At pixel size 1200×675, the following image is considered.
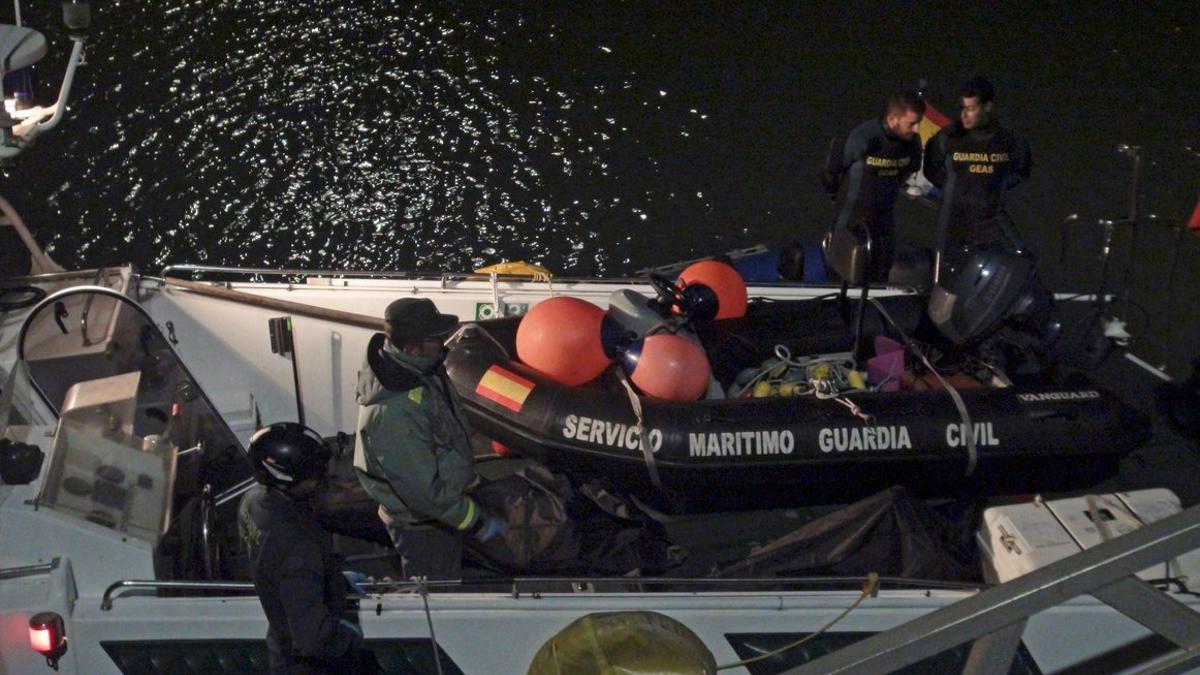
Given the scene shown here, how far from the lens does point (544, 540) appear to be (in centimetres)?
347

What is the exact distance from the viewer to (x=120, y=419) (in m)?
3.34

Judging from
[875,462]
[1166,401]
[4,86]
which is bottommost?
[1166,401]

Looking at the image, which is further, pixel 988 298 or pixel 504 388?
pixel 988 298

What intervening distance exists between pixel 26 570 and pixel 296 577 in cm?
80

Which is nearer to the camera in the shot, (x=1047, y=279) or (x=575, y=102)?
(x=1047, y=279)

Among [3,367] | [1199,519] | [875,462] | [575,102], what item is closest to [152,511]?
[3,367]

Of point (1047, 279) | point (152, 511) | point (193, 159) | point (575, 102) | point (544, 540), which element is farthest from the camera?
point (575, 102)

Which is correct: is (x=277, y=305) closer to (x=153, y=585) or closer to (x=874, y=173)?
(x=153, y=585)

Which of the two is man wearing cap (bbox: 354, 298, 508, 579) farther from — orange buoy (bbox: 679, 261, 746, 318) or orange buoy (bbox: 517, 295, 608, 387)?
orange buoy (bbox: 679, 261, 746, 318)

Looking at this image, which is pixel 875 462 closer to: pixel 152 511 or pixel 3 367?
pixel 152 511

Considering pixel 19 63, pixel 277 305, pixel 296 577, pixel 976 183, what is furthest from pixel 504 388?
→ pixel 976 183

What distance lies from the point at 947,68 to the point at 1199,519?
8153 millimetres

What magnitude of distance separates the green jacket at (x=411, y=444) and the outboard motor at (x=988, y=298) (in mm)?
2069

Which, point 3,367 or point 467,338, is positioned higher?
point 3,367
